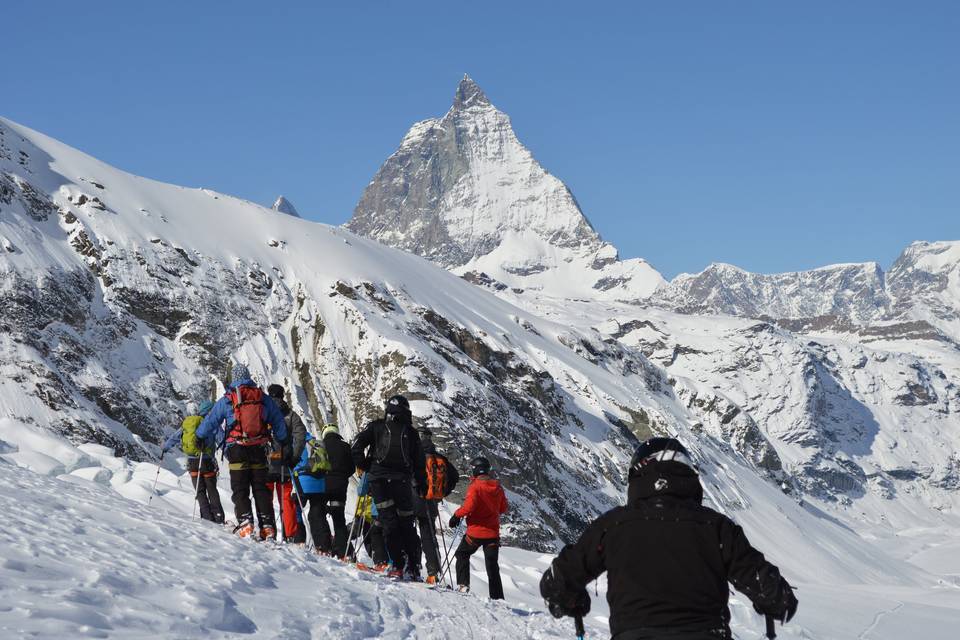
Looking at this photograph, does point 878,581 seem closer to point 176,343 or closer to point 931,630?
point 176,343

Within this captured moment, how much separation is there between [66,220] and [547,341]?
84251 millimetres

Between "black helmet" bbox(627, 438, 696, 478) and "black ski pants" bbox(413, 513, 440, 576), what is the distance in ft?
26.1

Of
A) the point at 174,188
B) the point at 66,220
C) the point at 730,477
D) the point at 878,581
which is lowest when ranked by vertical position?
the point at 878,581

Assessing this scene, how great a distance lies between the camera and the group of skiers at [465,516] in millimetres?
4617

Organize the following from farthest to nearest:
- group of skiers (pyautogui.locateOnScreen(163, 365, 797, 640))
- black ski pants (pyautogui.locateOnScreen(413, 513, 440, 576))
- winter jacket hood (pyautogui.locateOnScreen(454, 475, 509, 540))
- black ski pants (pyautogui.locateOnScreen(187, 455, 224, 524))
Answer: black ski pants (pyautogui.locateOnScreen(187, 455, 224, 524)), black ski pants (pyautogui.locateOnScreen(413, 513, 440, 576)), winter jacket hood (pyautogui.locateOnScreen(454, 475, 509, 540)), group of skiers (pyautogui.locateOnScreen(163, 365, 797, 640))

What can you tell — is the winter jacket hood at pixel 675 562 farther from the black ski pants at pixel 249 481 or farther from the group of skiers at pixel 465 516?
the black ski pants at pixel 249 481

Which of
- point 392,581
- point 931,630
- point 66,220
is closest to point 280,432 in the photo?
point 392,581

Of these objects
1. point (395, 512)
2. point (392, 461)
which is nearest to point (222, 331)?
point (395, 512)

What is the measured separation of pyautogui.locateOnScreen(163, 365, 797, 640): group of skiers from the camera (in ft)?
15.1

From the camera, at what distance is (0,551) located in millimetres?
7219

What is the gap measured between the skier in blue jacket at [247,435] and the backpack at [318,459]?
4.42ft

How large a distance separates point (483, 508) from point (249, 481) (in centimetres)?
321

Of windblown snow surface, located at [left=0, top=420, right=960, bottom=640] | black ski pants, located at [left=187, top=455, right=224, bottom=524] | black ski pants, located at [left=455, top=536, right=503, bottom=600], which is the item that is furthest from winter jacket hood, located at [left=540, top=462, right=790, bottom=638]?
black ski pants, located at [left=187, top=455, right=224, bottom=524]

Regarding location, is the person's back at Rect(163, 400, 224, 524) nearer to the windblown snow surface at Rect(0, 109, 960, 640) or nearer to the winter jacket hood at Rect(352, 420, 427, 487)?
the windblown snow surface at Rect(0, 109, 960, 640)
